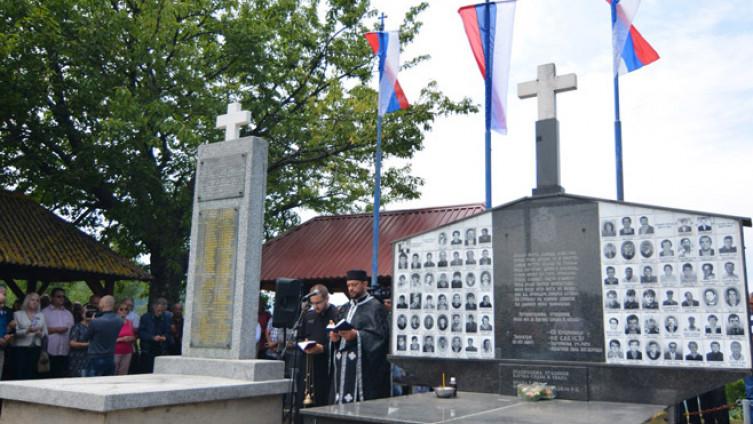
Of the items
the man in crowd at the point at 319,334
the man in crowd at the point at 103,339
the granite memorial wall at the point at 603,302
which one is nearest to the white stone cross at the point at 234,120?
the man in crowd at the point at 319,334

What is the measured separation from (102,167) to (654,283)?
14.9m

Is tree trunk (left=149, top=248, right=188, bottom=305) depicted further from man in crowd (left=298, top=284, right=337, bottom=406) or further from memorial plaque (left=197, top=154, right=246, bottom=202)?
man in crowd (left=298, top=284, right=337, bottom=406)

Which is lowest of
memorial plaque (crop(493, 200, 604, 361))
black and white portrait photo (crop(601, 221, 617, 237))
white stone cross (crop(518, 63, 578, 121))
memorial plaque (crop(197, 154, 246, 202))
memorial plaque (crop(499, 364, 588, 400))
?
memorial plaque (crop(499, 364, 588, 400))

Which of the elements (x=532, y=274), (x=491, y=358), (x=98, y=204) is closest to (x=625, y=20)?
(x=532, y=274)

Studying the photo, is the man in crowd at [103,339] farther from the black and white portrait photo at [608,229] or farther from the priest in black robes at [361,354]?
the black and white portrait photo at [608,229]

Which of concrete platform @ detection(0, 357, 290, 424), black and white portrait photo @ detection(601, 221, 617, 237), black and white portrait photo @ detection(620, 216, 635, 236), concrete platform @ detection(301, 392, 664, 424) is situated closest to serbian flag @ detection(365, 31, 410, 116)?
concrete platform @ detection(0, 357, 290, 424)

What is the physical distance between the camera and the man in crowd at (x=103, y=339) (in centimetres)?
922

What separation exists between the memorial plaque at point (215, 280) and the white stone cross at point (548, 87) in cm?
381

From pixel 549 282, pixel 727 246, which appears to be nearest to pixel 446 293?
pixel 549 282

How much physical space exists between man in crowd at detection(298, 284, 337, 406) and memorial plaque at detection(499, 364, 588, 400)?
8.18 feet

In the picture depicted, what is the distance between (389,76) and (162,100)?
21.4 ft

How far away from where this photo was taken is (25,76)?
→ 1555cm

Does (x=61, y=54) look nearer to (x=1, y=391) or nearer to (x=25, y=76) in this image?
(x=25, y=76)

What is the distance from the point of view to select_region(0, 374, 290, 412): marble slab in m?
5.46
